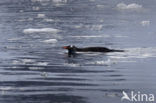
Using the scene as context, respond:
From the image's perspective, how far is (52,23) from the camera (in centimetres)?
3319

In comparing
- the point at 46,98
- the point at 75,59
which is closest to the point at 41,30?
the point at 75,59

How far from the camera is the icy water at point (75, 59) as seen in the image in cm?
1443

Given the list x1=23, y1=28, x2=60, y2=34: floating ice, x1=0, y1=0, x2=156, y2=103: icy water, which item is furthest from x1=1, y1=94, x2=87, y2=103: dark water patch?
x1=23, y1=28, x2=60, y2=34: floating ice

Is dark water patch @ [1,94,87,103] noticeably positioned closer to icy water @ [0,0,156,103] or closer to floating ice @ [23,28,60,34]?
icy water @ [0,0,156,103]

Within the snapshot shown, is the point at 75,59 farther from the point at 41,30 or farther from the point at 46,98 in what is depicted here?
the point at 41,30

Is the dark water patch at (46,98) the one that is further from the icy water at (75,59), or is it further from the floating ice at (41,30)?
the floating ice at (41,30)

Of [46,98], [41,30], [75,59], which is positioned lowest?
[41,30]

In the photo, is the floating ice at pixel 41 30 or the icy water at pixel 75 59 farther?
the floating ice at pixel 41 30

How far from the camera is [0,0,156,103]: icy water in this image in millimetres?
14430

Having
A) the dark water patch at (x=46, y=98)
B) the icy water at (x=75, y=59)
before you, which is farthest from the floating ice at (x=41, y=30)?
the dark water patch at (x=46, y=98)

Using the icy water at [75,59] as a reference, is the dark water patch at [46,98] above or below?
above

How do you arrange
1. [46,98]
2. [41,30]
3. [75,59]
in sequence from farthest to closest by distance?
[41,30] → [75,59] → [46,98]

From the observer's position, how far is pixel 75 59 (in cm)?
1983

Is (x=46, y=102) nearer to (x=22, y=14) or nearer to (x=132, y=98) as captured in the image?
(x=132, y=98)
